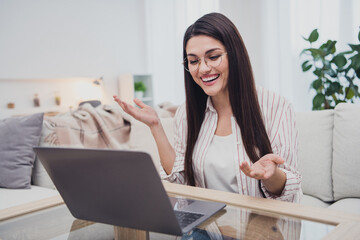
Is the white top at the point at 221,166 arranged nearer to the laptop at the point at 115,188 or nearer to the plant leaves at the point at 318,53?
the laptop at the point at 115,188

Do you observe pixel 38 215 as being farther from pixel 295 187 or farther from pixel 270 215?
pixel 295 187

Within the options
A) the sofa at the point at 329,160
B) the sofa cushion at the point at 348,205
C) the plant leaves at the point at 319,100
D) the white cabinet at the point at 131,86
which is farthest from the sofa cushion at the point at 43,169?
the white cabinet at the point at 131,86

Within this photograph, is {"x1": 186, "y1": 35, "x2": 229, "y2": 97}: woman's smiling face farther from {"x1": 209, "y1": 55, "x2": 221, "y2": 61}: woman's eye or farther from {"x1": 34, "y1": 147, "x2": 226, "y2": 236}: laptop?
{"x1": 34, "y1": 147, "x2": 226, "y2": 236}: laptop

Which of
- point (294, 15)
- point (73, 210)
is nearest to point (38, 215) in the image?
point (73, 210)

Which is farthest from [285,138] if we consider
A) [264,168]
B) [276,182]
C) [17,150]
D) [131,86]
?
[131,86]

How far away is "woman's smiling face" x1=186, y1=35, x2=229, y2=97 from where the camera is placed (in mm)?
1195

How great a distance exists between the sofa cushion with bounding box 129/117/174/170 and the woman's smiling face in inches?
34.6

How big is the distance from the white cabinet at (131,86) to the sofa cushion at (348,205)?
4.39 metres

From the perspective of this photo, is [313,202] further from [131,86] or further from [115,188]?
[131,86]

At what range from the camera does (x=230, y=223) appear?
781 millimetres

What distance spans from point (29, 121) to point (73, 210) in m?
1.46

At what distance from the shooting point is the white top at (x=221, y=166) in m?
1.24

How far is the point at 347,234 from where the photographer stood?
2.10ft

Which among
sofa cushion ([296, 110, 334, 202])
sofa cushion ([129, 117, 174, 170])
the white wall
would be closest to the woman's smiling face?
sofa cushion ([296, 110, 334, 202])
